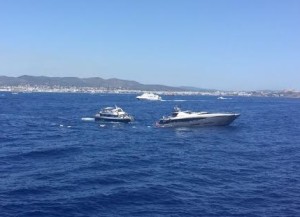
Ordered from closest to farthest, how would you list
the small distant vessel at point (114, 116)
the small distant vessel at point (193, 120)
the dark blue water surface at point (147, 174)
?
the dark blue water surface at point (147, 174)
the small distant vessel at point (193, 120)
the small distant vessel at point (114, 116)

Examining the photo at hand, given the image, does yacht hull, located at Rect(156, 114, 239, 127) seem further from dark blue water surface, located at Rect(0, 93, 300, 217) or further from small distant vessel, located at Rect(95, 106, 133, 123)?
dark blue water surface, located at Rect(0, 93, 300, 217)

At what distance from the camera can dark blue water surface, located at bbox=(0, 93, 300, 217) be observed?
31.6 meters

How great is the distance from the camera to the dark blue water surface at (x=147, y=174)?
31609 millimetres

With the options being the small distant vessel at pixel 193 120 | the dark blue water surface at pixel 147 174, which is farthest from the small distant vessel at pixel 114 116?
the dark blue water surface at pixel 147 174

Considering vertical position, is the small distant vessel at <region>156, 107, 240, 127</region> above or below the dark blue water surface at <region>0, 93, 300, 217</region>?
above

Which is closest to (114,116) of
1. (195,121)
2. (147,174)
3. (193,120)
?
(193,120)

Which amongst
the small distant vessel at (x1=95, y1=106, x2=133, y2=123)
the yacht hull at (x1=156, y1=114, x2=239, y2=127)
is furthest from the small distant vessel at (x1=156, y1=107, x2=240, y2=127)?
the small distant vessel at (x1=95, y1=106, x2=133, y2=123)

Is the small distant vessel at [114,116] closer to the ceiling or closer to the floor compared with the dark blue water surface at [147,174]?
closer to the ceiling

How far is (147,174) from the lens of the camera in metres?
42.4

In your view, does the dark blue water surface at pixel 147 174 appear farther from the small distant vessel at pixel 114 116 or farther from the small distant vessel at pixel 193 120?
the small distant vessel at pixel 114 116

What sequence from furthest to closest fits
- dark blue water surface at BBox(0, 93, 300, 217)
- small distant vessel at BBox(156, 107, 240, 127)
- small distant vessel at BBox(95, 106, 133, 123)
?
small distant vessel at BBox(95, 106, 133, 123) < small distant vessel at BBox(156, 107, 240, 127) < dark blue water surface at BBox(0, 93, 300, 217)

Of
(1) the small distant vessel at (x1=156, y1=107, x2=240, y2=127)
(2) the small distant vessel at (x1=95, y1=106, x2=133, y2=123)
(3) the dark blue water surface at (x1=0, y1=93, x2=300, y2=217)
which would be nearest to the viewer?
(3) the dark blue water surface at (x1=0, y1=93, x2=300, y2=217)

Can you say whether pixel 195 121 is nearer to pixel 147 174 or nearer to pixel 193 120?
pixel 193 120

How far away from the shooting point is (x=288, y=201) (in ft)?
110
